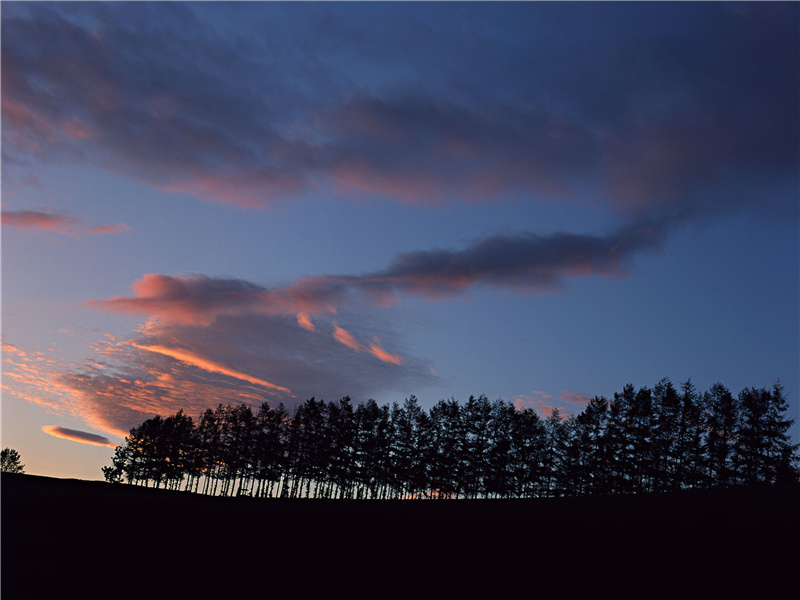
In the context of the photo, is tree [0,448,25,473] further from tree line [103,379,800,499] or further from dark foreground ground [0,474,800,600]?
dark foreground ground [0,474,800,600]

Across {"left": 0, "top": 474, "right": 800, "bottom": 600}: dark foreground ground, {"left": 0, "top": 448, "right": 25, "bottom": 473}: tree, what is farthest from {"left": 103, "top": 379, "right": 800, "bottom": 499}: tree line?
{"left": 0, "top": 448, "right": 25, "bottom": 473}: tree

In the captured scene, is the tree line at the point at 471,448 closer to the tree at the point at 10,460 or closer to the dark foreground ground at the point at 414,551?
the dark foreground ground at the point at 414,551

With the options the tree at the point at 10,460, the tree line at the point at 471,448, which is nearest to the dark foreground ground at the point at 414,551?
the tree line at the point at 471,448

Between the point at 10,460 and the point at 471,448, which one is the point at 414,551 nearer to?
the point at 471,448

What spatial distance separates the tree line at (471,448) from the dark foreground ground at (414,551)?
3346 centimetres

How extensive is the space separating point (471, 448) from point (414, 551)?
62.3 m

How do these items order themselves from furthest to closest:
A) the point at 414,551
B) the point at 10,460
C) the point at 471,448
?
the point at 10,460, the point at 471,448, the point at 414,551

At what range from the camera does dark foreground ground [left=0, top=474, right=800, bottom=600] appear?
19.4 m

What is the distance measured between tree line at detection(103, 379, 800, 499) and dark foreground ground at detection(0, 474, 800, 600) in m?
33.5

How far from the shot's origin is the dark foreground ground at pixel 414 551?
63.7ft

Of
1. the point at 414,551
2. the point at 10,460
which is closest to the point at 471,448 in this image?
the point at 414,551

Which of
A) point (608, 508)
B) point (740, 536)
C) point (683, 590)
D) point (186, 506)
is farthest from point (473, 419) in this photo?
point (683, 590)

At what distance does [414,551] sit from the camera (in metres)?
28.2

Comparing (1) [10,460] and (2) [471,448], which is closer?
(2) [471,448]
